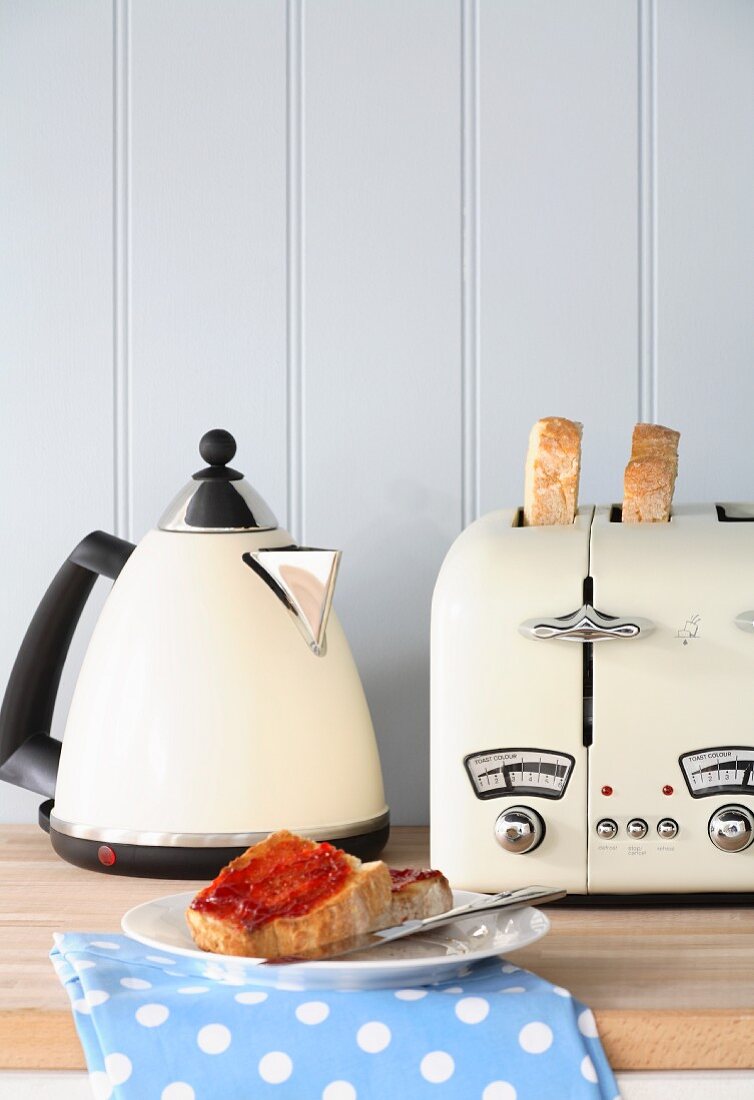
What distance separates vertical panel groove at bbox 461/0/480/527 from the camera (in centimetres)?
120

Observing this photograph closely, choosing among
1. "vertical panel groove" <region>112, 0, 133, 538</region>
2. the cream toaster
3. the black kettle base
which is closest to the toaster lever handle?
the cream toaster

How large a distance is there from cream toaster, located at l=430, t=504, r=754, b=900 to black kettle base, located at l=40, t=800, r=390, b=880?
0.43 feet

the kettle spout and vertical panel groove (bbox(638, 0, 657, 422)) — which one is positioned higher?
vertical panel groove (bbox(638, 0, 657, 422))

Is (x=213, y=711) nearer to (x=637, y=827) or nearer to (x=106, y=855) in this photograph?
(x=106, y=855)

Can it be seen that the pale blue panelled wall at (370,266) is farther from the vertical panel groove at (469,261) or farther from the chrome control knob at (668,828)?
the chrome control knob at (668,828)

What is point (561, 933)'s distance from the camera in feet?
2.67

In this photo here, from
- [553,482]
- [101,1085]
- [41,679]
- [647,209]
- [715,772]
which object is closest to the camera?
[101,1085]

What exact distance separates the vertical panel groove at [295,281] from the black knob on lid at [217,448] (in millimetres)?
211

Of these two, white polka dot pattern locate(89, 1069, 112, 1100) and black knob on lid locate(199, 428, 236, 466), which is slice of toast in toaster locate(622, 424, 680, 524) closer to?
black knob on lid locate(199, 428, 236, 466)

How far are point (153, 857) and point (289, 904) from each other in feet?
0.82

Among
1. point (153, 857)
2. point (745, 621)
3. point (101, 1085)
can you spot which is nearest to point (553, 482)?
point (745, 621)

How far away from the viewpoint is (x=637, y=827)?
0.84 m

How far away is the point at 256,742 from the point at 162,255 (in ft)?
1.77

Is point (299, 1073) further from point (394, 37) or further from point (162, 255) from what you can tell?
point (394, 37)
